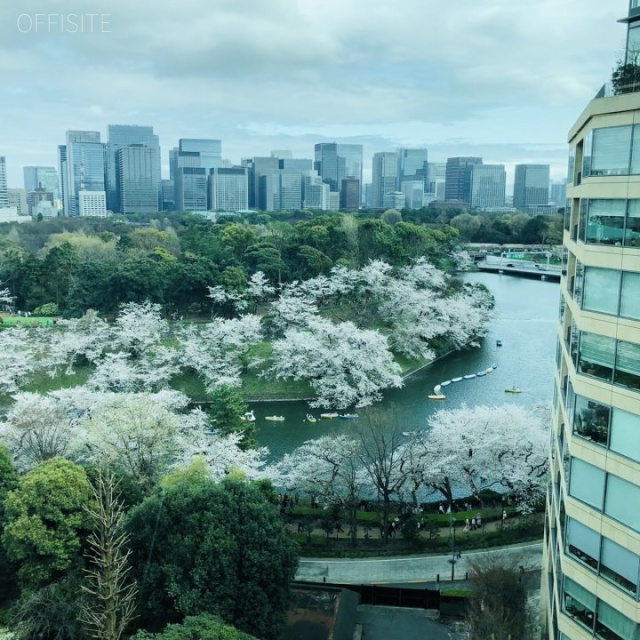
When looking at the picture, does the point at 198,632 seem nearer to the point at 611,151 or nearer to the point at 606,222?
A: the point at 606,222

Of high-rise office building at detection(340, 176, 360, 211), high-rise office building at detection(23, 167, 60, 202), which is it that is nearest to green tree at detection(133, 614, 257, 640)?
high-rise office building at detection(340, 176, 360, 211)

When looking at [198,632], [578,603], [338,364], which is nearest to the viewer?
[578,603]

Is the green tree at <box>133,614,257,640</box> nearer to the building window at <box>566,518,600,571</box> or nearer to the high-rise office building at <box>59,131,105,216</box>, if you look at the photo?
the building window at <box>566,518,600,571</box>

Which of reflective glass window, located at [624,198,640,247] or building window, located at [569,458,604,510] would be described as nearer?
reflective glass window, located at [624,198,640,247]

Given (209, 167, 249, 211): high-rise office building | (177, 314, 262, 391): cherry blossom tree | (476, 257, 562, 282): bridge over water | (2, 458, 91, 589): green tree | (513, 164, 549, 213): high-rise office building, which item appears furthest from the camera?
(513, 164, 549, 213): high-rise office building

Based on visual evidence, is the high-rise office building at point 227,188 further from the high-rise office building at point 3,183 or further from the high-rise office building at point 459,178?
the high-rise office building at point 459,178

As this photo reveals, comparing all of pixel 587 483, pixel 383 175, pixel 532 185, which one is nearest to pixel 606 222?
pixel 587 483

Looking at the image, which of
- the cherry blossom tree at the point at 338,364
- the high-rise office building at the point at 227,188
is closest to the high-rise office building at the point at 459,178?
the high-rise office building at the point at 227,188

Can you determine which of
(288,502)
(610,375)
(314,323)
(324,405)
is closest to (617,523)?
(610,375)
